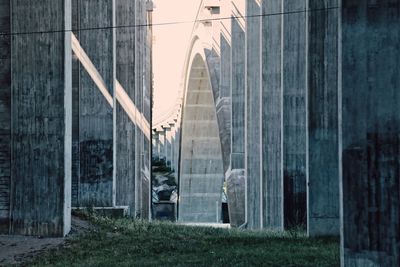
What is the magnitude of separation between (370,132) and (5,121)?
10453 mm

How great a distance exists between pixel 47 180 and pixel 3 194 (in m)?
1.23

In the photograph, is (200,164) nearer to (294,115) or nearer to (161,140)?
(161,140)

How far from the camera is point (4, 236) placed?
1911 centimetres

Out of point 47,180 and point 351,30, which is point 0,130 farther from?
point 351,30

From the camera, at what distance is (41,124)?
750 inches

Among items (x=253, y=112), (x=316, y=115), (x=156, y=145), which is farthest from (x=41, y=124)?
(x=156, y=145)

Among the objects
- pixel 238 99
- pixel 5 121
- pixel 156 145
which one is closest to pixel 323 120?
pixel 5 121

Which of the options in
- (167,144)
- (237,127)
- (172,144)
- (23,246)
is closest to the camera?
(23,246)

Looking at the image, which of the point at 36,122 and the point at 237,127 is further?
the point at 237,127

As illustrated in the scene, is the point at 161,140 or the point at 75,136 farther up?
the point at 161,140

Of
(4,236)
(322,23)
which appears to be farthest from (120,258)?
(322,23)

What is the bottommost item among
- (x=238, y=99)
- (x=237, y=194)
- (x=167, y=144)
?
(x=237, y=194)

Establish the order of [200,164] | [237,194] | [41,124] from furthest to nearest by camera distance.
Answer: [200,164] < [237,194] < [41,124]

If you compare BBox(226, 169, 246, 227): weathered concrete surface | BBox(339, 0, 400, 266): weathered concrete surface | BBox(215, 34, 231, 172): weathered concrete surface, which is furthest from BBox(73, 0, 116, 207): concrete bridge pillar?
BBox(215, 34, 231, 172): weathered concrete surface
